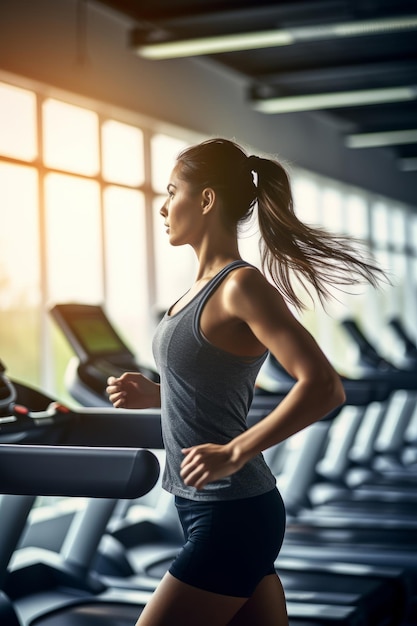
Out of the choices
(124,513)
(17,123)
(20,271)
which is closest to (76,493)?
(124,513)

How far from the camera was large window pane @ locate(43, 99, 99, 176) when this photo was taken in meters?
5.80

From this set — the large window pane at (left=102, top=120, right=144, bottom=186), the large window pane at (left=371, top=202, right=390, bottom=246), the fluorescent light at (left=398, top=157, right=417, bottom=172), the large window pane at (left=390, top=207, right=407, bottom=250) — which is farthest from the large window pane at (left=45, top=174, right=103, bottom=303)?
the fluorescent light at (left=398, top=157, right=417, bottom=172)

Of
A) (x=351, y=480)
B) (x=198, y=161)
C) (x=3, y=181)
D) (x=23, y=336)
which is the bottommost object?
(x=351, y=480)

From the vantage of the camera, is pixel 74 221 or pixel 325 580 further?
pixel 74 221

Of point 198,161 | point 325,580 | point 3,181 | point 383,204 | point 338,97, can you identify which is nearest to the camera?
point 198,161

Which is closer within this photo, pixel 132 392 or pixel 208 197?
pixel 208 197

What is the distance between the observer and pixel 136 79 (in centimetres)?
643

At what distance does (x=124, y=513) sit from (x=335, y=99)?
13.2ft

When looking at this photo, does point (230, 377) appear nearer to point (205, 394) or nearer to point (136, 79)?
point (205, 394)

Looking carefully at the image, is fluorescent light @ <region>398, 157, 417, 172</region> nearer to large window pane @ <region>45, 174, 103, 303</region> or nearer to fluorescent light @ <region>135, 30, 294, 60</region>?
fluorescent light @ <region>135, 30, 294, 60</region>

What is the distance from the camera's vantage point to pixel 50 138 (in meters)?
5.82

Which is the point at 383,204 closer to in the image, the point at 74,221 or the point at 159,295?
the point at 159,295

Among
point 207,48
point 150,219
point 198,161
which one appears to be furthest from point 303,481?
point 198,161

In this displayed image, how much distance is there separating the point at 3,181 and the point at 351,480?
3371 mm
